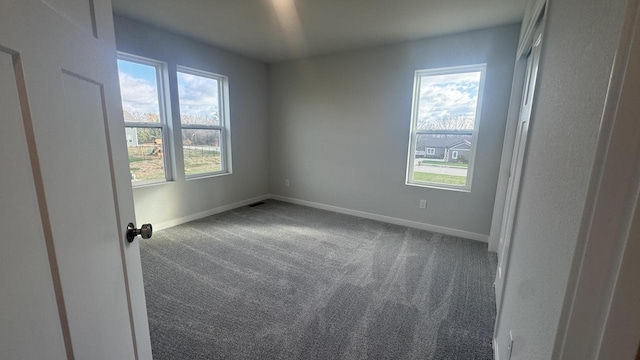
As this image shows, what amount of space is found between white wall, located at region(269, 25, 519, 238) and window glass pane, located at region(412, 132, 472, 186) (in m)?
0.16

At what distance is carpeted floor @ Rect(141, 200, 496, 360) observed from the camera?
1.61 meters

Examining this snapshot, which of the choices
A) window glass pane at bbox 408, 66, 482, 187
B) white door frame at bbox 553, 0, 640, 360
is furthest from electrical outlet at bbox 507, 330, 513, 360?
window glass pane at bbox 408, 66, 482, 187

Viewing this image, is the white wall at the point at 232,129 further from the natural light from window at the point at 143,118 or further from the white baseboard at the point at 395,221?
the white baseboard at the point at 395,221

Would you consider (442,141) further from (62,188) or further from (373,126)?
(62,188)

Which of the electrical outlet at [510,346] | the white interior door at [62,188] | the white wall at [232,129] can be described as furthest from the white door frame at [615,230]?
the white wall at [232,129]

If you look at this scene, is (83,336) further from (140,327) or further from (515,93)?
(515,93)

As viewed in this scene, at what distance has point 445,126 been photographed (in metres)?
3.27

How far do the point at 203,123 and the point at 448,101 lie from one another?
3467 millimetres

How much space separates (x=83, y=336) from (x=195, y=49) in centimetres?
379

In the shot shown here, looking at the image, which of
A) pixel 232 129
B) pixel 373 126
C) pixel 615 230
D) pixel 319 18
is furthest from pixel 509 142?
pixel 232 129

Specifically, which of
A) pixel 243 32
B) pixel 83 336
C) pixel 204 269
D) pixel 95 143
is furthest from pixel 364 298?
pixel 243 32

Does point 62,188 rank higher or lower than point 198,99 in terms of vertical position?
lower

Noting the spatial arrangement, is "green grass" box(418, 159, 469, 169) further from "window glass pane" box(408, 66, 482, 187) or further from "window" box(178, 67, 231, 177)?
"window" box(178, 67, 231, 177)

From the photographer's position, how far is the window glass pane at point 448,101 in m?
3.09
